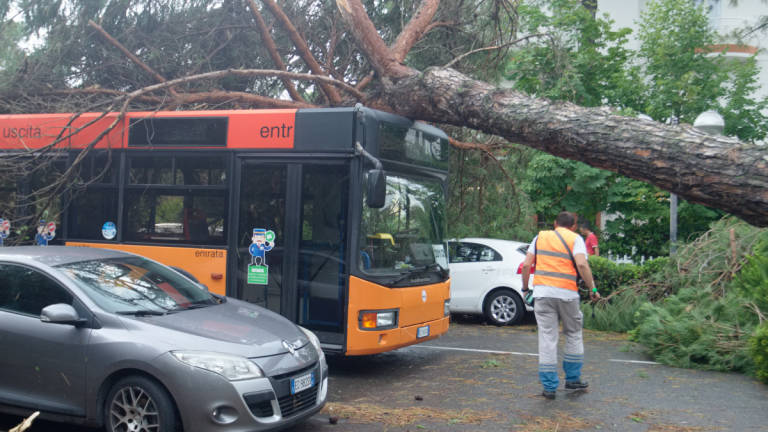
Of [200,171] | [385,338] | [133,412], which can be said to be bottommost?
[133,412]

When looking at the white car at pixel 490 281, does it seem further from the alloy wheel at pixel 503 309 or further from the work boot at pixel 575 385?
the work boot at pixel 575 385

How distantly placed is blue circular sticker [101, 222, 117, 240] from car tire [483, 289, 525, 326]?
20.8 ft

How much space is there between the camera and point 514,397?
269 inches

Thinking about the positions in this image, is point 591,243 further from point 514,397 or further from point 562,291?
point 514,397

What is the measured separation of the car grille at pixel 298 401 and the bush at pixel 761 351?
Result: 15.8ft

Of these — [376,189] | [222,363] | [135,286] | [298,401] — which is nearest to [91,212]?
[135,286]

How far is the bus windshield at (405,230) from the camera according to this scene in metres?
7.29

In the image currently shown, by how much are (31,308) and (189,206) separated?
2.63m

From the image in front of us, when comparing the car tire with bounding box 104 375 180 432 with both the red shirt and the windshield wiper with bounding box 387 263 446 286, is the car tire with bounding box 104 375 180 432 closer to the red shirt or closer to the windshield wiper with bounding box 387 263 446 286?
the windshield wiper with bounding box 387 263 446 286

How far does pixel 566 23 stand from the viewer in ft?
51.1

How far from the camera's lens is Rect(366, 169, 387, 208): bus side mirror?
680 centimetres

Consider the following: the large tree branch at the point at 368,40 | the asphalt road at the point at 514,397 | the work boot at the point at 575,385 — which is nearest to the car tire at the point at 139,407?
the asphalt road at the point at 514,397

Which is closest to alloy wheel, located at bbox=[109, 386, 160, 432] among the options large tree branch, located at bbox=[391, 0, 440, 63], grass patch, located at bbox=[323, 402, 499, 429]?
grass patch, located at bbox=[323, 402, 499, 429]

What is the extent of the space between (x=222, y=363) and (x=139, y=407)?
673mm
